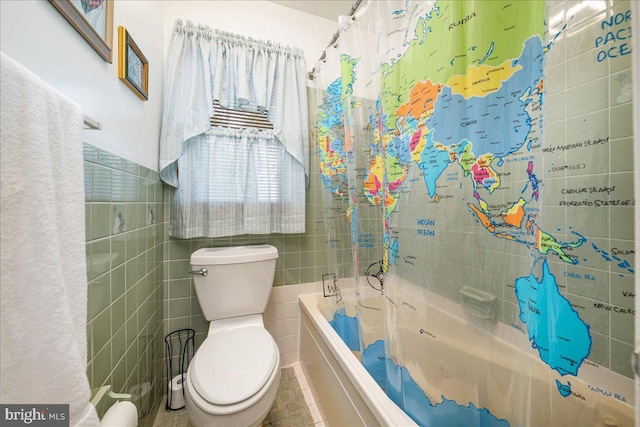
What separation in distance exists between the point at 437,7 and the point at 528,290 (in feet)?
2.64

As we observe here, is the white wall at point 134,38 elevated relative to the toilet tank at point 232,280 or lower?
elevated

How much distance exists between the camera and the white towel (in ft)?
0.97

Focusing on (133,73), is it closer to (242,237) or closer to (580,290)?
(242,237)

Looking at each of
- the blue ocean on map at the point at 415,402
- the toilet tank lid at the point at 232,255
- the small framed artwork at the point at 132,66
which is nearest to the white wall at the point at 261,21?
the small framed artwork at the point at 132,66

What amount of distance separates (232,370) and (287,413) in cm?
54

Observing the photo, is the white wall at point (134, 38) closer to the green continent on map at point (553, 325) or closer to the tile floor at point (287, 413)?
the green continent on map at point (553, 325)

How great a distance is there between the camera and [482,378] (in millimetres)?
635

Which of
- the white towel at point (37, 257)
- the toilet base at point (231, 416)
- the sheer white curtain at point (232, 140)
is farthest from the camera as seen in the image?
the sheer white curtain at point (232, 140)

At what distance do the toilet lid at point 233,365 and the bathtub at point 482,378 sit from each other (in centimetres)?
41

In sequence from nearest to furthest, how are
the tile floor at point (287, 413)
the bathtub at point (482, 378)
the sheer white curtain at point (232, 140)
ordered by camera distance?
the bathtub at point (482, 378)
the tile floor at point (287, 413)
the sheer white curtain at point (232, 140)

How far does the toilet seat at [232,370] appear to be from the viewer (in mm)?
812

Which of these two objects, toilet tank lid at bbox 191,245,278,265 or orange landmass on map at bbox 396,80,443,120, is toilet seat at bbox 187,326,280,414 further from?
orange landmass on map at bbox 396,80,443,120

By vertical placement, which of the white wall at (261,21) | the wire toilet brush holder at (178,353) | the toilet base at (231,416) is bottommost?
the wire toilet brush holder at (178,353)

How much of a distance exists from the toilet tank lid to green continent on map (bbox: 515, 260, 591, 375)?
1117 millimetres
